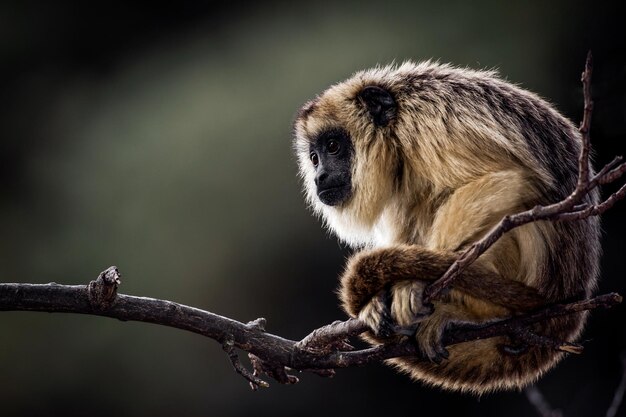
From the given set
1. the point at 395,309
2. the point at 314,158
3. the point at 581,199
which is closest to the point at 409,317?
the point at 395,309

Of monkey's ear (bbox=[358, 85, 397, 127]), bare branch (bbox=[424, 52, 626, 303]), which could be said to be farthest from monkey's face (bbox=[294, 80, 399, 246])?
bare branch (bbox=[424, 52, 626, 303])

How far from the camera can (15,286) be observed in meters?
2.98

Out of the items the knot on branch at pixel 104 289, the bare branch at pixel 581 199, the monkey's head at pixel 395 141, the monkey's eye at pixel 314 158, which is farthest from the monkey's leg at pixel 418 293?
the monkey's eye at pixel 314 158

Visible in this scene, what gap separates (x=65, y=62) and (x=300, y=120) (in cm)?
638

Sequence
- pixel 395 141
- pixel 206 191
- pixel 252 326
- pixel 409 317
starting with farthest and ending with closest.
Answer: pixel 206 191 < pixel 395 141 < pixel 252 326 < pixel 409 317

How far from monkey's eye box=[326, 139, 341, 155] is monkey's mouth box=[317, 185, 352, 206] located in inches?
8.5

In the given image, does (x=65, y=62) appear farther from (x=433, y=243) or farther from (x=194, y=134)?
(x=433, y=243)

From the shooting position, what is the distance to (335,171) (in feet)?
14.8

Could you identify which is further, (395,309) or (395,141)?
(395,141)

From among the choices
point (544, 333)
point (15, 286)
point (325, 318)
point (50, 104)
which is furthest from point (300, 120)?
point (50, 104)

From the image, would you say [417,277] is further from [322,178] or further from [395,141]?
[322,178]

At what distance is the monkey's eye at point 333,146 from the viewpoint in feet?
15.0

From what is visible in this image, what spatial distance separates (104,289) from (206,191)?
631cm

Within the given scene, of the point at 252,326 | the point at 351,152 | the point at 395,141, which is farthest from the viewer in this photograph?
the point at 351,152
